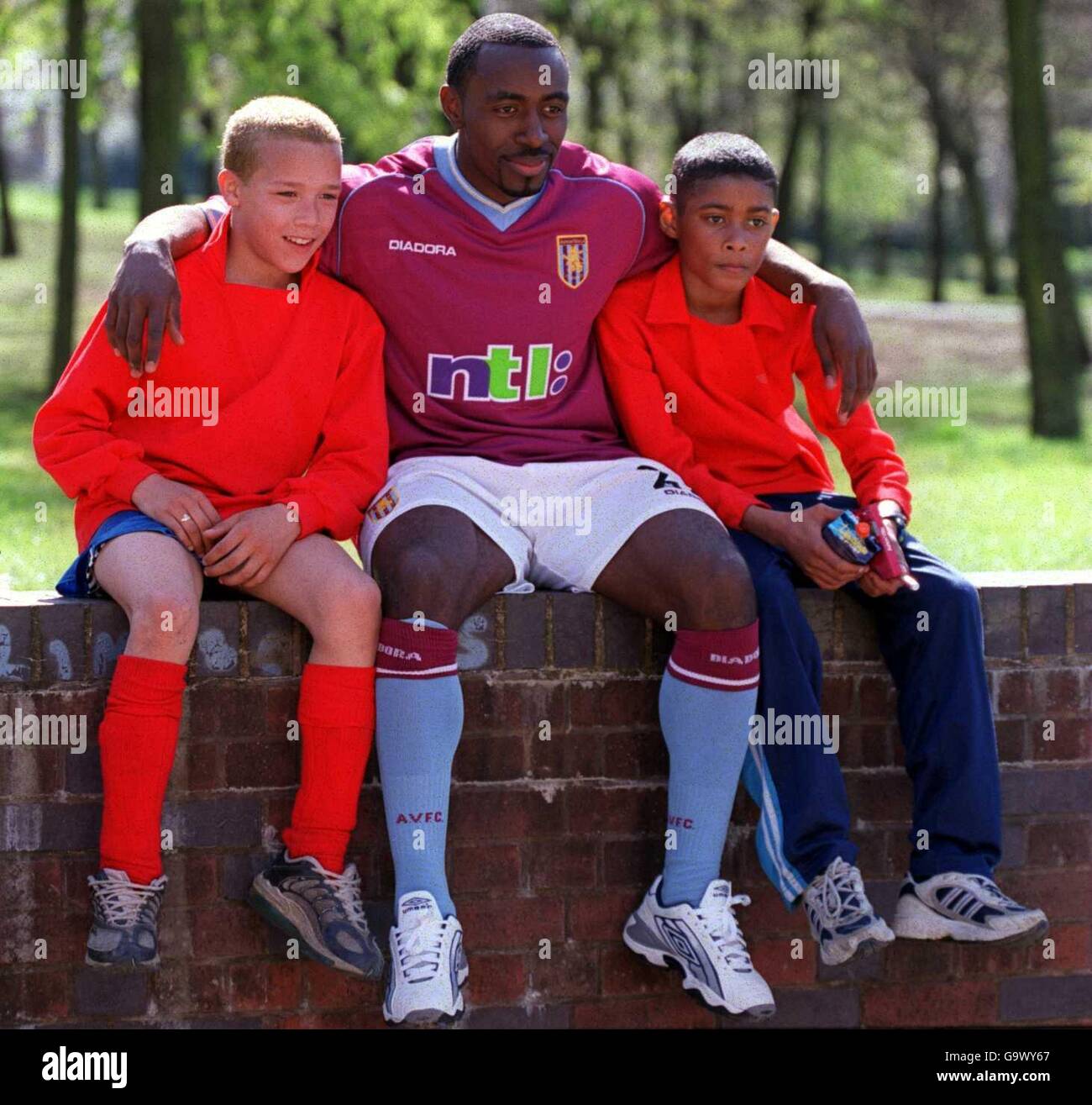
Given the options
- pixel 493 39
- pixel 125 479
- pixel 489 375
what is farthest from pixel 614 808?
pixel 493 39

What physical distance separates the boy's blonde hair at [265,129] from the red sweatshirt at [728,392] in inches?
32.6

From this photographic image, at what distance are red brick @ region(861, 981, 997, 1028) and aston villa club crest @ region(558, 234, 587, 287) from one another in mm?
1820

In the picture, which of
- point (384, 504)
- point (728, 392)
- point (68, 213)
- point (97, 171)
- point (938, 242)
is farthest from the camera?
point (97, 171)

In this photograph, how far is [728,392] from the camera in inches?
165

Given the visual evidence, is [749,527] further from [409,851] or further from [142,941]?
[142,941]

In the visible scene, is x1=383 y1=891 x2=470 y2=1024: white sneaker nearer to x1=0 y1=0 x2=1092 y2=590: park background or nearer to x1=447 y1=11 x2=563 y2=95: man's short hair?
x1=0 y1=0 x2=1092 y2=590: park background

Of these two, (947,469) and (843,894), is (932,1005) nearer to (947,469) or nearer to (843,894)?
(843,894)

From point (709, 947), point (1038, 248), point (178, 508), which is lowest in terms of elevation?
point (709, 947)

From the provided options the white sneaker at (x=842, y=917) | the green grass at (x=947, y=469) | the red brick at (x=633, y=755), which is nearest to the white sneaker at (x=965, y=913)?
the white sneaker at (x=842, y=917)

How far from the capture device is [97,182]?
39719 millimetres

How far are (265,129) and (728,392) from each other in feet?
4.14

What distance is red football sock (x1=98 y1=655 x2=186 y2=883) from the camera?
134 inches

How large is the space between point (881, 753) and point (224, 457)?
165 cm

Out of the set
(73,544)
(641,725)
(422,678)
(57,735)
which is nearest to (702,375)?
(641,725)
